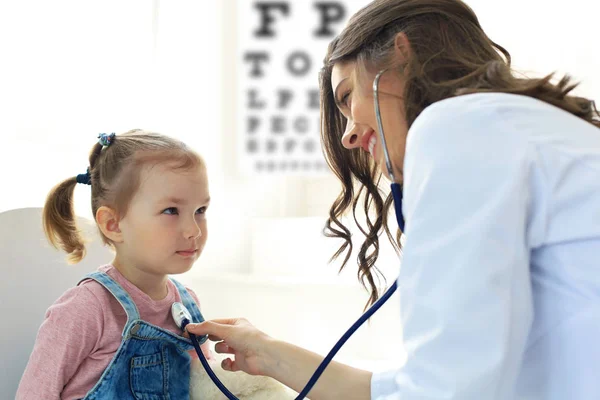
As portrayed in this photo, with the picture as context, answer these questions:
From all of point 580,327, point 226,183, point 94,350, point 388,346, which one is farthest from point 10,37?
point 580,327

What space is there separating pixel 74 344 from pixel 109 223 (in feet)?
0.82

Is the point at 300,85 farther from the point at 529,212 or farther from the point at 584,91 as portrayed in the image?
the point at 529,212

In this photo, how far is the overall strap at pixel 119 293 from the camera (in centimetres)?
115

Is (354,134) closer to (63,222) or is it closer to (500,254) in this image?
(500,254)

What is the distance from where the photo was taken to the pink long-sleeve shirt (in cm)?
106

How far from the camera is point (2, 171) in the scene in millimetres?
1402

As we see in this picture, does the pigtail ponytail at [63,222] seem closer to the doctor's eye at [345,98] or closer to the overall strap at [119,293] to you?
the overall strap at [119,293]

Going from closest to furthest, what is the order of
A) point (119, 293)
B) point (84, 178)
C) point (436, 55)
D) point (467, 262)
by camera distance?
point (467, 262), point (436, 55), point (119, 293), point (84, 178)

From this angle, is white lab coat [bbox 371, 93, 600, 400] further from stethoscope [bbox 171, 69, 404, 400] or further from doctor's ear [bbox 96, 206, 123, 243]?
doctor's ear [bbox 96, 206, 123, 243]

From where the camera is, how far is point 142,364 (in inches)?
45.1

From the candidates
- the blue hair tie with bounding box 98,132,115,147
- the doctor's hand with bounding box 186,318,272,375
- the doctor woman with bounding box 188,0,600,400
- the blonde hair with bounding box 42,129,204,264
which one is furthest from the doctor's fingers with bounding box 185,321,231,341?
the doctor woman with bounding box 188,0,600,400

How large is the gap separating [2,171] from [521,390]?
1116mm

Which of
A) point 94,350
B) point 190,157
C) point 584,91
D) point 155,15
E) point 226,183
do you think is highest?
point 155,15

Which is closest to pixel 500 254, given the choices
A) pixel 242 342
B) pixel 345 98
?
pixel 345 98
